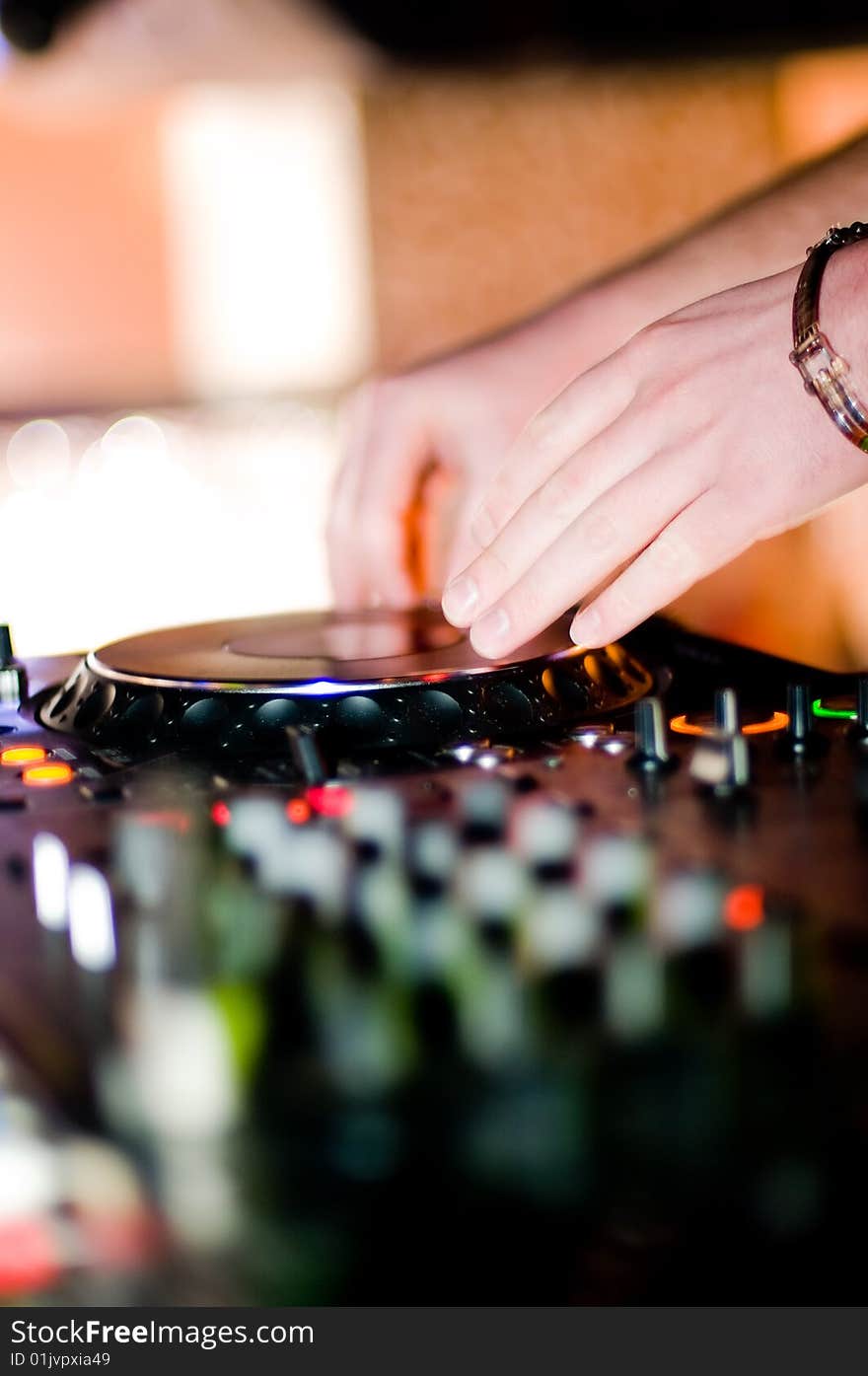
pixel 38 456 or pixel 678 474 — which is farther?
pixel 38 456

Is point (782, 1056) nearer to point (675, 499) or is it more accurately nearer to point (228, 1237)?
point (228, 1237)

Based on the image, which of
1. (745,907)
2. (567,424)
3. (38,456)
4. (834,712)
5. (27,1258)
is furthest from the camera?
(38,456)

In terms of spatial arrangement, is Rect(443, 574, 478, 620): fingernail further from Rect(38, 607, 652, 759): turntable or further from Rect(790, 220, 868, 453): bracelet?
Rect(790, 220, 868, 453): bracelet

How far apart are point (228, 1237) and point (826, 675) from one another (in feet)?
1.54

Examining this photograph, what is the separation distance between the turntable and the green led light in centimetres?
9

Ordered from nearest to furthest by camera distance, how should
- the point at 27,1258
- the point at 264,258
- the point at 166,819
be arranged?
the point at 27,1258, the point at 166,819, the point at 264,258

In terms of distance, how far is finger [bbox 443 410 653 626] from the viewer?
0.66 meters

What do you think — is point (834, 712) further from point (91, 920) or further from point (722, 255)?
point (722, 255)

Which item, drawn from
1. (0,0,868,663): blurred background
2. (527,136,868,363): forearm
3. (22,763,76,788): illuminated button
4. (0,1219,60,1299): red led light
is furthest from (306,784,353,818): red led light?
(0,0,868,663): blurred background

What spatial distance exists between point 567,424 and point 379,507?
304 mm

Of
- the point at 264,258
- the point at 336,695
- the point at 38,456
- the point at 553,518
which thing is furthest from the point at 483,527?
the point at 264,258

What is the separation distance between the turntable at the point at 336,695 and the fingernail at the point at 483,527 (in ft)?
0.21

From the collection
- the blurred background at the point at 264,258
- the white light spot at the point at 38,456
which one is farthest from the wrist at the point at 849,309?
the white light spot at the point at 38,456

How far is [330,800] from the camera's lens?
1.60 feet
